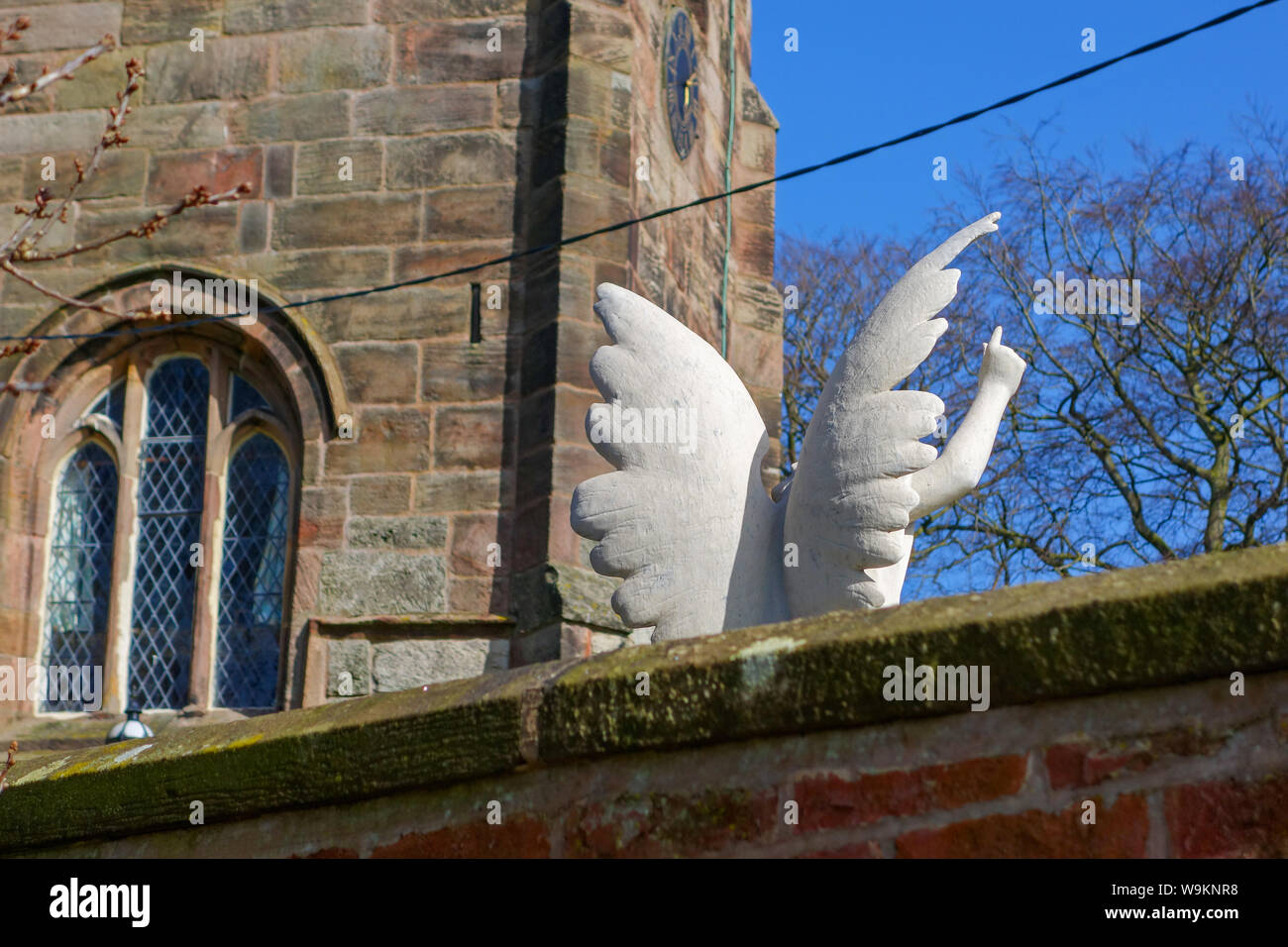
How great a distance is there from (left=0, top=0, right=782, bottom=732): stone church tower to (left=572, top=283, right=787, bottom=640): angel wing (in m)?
3.68

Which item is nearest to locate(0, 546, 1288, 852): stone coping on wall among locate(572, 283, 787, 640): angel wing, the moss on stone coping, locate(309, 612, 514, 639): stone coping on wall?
the moss on stone coping

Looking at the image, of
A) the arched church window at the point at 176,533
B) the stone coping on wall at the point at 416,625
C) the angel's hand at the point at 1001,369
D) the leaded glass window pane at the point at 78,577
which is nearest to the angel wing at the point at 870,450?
the angel's hand at the point at 1001,369

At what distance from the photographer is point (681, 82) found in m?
9.59

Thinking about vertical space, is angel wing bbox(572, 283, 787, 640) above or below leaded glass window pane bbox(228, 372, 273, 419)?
below

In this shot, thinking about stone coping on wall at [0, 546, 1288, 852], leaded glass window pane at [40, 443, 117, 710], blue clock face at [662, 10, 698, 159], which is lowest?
stone coping on wall at [0, 546, 1288, 852]

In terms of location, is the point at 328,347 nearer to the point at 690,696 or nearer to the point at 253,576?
the point at 253,576

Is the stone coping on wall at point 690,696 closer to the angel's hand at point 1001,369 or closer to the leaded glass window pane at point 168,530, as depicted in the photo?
the angel's hand at point 1001,369

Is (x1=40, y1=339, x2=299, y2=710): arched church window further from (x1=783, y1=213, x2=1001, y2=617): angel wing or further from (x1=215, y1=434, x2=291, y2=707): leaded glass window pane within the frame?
(x1=783, y1=213, x2=1001, y2=617): angel wing

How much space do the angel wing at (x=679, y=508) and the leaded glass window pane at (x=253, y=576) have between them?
4744 millimetres

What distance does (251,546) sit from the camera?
28.7 feet

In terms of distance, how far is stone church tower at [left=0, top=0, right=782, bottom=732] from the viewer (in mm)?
8086

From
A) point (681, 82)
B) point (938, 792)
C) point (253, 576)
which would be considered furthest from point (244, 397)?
point (938, 792)

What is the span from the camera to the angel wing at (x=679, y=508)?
4047 mm

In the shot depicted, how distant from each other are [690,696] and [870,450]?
119 centimetres
